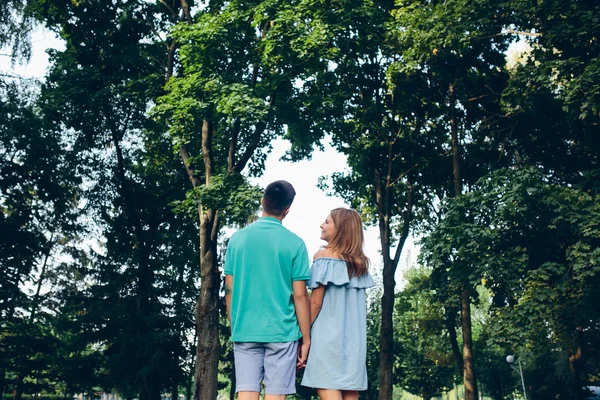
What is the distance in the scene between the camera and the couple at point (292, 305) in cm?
383

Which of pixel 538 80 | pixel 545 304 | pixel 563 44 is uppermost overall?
pixel 563 44

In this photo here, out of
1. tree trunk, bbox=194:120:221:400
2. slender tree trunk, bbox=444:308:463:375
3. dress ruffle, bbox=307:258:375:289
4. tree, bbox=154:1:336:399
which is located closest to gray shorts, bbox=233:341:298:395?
dress ruffle, bbox=307:258:375:289

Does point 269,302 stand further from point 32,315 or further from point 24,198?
point 32,315

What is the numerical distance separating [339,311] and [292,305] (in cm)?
52

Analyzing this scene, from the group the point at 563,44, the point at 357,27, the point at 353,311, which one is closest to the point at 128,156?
the point at 357,27

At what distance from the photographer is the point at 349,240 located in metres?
4.53

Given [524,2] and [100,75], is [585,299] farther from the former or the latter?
[100,75]

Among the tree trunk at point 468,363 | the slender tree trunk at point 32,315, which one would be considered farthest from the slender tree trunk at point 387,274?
the slender tree trunk at point 32,315

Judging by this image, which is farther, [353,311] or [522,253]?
[522,253]

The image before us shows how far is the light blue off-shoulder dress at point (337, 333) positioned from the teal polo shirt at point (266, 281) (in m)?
0.37

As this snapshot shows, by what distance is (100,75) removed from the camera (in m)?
18.0

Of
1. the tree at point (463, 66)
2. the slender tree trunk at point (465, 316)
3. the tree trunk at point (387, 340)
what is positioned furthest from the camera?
the slender tree trunk at point (465, 316)

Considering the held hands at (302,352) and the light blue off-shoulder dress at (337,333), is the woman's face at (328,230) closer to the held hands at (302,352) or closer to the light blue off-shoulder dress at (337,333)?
the light blue off-shoulder dress at (337,333)

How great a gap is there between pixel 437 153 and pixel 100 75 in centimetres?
1336
